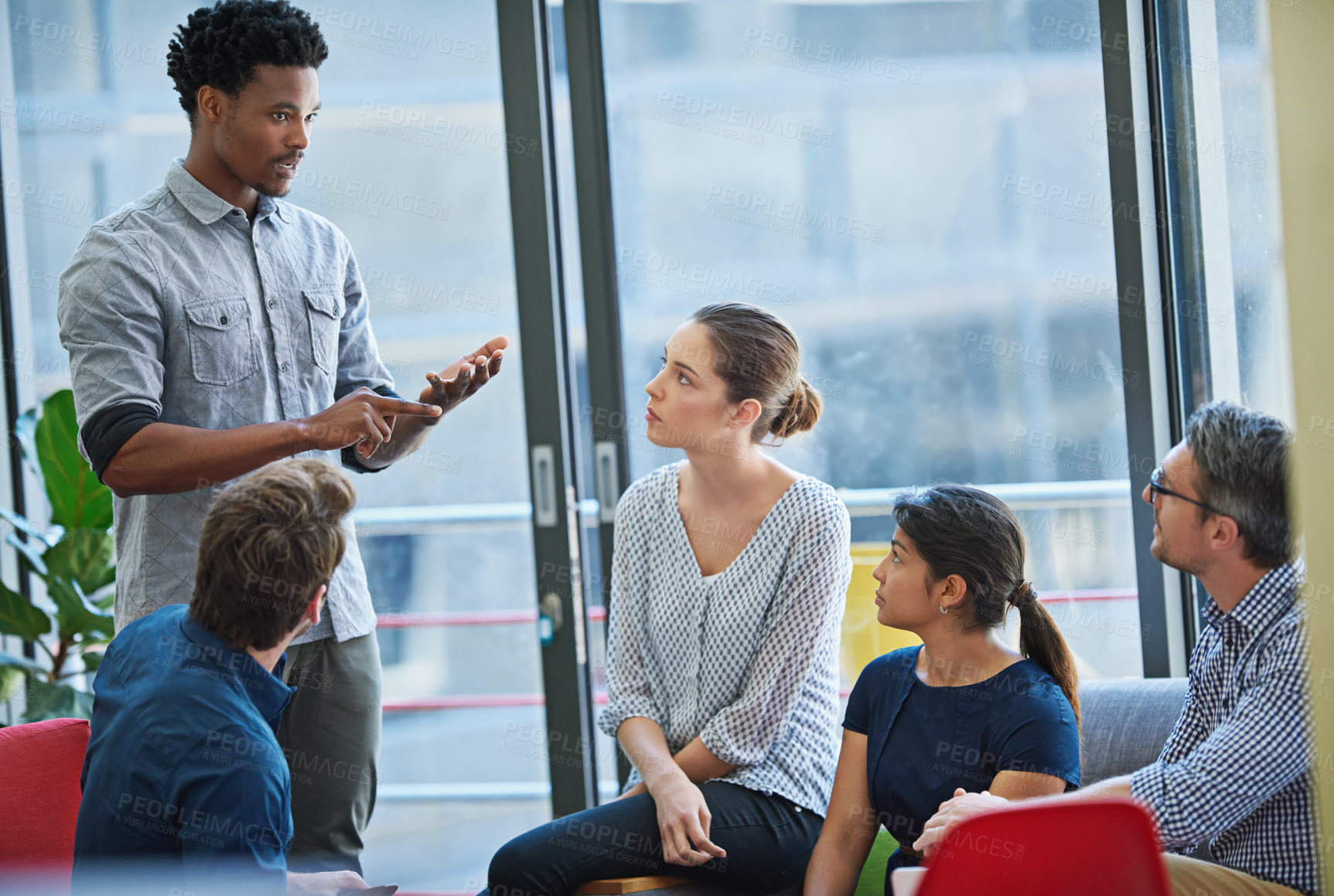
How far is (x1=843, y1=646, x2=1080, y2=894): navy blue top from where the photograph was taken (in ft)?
5.57

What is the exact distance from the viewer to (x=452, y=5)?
9.58 ft

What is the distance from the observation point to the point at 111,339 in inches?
70.6

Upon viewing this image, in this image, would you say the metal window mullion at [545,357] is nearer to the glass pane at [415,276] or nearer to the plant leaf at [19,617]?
the glass pane at [415,276]

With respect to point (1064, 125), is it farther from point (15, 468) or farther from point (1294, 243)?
point (15, 468)

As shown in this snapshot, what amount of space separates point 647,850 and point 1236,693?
39.8 inches

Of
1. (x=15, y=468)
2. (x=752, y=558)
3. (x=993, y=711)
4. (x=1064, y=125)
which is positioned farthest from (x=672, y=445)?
(x=15, y=468)

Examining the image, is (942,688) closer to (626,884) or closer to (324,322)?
(626,884)

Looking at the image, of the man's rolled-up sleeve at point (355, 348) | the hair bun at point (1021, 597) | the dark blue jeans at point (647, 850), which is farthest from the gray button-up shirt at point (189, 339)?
the hair bun at point (1021, 597)

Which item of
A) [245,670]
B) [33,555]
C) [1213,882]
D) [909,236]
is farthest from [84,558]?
[1213,882]

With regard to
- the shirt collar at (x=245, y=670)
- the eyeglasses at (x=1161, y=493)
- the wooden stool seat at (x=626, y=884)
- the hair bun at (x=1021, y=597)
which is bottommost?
the wooden stool seat at (x=626, y=884)

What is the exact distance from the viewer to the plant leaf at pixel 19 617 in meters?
2.77

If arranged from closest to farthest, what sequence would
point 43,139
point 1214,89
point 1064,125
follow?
point 1214,89 → point 1064,125 → point 43,139

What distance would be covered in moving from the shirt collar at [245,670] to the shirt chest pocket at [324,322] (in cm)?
73

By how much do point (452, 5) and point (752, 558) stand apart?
184 cm
